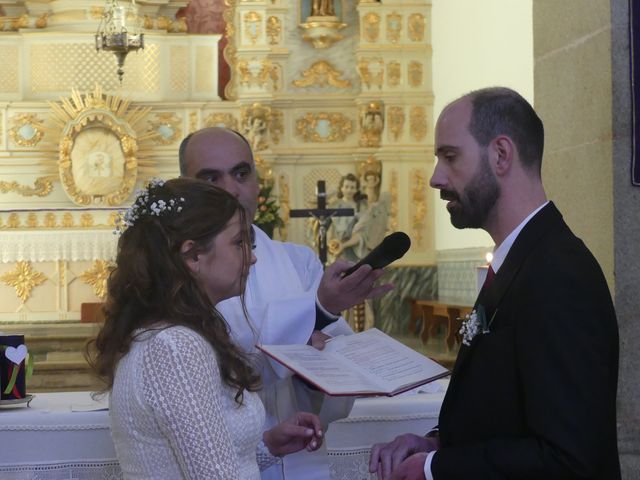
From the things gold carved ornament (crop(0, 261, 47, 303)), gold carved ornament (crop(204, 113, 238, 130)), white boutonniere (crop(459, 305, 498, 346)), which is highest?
gold carved ornament (crop(204, 113, 238, 130))

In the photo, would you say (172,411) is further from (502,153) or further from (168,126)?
(168,126)

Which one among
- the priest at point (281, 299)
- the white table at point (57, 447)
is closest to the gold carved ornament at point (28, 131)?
the white table at point (57, 447)

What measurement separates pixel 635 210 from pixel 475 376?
4.64ft

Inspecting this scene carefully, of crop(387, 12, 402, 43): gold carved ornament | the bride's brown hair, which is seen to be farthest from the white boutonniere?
crop(387, 12, 402, 43): gold carved ornament

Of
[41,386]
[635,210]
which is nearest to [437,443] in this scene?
[635,210]

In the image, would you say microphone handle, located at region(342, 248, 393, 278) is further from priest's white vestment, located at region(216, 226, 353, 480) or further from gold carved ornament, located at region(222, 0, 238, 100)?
gold carved ornament, located at region(222, 0, 238, 100)

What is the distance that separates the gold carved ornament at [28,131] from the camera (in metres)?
14.4

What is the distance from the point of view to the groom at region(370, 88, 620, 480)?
2223 millimetres

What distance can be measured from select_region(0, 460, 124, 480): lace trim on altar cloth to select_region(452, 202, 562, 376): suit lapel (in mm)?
1692

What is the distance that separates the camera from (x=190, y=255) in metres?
2.54

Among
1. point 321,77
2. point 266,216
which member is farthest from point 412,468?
point 321,77

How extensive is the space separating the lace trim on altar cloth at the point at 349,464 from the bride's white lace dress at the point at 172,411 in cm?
148

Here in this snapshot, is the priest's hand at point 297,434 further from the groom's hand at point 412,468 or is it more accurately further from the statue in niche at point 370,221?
the statue in niche at point 370,221

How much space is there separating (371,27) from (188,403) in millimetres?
12731
